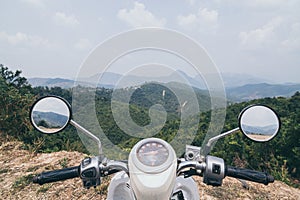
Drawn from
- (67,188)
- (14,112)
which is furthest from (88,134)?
(14,112)

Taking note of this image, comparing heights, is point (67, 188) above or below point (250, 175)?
below

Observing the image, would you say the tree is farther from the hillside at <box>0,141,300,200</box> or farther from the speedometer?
the speedometer

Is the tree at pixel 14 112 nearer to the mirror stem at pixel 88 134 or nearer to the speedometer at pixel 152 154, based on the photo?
the mirror stem at pixel 88 134

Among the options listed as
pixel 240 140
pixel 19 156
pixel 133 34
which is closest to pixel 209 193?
pixel 133 34

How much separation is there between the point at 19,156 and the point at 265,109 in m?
4.25

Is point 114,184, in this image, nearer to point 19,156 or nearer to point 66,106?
point 66,106

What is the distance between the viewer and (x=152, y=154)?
3.75ft

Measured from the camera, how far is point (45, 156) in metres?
4.61

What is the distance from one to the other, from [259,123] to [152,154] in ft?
2.01

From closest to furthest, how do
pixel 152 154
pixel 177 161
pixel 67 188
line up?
1. pixel 152 154
2. pixel 177 161
3. pixel 67 188

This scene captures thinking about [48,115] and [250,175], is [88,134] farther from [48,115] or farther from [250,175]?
[250,175]

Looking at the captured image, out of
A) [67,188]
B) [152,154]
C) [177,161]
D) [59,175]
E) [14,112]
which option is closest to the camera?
[152,154]

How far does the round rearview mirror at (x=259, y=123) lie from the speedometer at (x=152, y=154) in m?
0.50

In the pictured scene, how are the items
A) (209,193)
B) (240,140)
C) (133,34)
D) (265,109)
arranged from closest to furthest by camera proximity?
(133,34) < (265,109) < (209,193) < (240,140)
